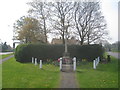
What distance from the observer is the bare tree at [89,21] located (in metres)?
25.8

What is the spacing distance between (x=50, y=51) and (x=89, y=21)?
950cm

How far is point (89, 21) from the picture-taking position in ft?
86.1

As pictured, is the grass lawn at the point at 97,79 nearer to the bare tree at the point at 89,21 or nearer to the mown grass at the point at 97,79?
the mown grass at the point at 97,79

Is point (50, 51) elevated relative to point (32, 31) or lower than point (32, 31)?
lower

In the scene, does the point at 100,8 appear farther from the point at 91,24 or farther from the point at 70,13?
the point at 70,13

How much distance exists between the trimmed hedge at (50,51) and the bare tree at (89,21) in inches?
196

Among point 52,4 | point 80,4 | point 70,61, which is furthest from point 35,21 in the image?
point 70,61

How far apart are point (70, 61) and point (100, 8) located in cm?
1359

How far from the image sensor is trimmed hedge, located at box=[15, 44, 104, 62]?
1984cm

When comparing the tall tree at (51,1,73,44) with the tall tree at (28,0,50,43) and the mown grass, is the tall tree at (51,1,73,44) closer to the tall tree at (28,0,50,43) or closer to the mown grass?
the tall tree at (28,0,50,43)

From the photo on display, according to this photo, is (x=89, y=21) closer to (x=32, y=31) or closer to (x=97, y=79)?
(x=32, y=31)

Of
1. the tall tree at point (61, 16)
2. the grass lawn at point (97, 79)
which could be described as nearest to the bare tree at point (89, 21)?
the tall tree at point (61, 16)

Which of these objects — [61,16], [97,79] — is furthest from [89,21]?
[97,79]

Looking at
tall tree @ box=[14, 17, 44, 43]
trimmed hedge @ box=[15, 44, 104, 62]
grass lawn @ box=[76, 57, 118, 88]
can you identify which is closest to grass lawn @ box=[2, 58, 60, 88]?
grass lawn @ box=[76, 57, 118, 88]
